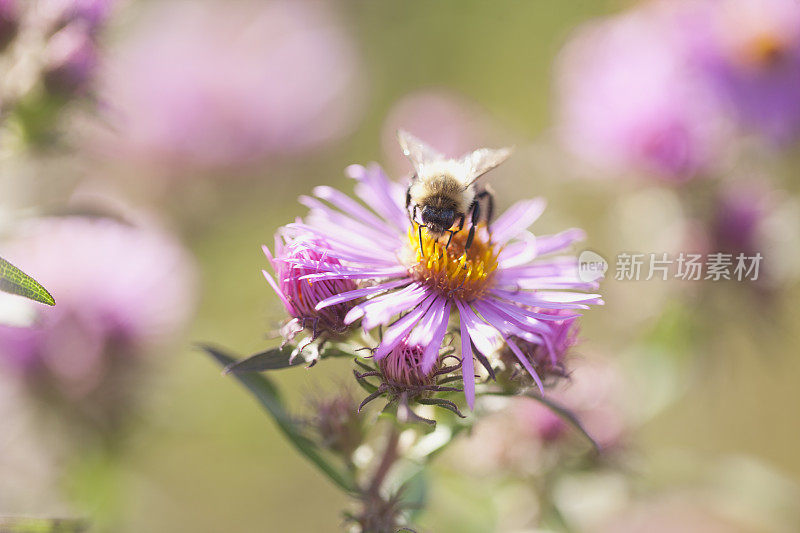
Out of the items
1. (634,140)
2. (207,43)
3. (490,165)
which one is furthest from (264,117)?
(490,165)

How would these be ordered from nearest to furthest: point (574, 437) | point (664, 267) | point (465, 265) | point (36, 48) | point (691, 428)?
1. point (465, 265)
2. point (36, 48)
3. point (574, 437)
4. point (664, 267)
5. point (691, 428)

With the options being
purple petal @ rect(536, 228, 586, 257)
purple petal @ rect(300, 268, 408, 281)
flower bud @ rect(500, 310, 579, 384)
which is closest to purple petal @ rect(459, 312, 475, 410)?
flower bud @ rect(500, 310, 579, 384)

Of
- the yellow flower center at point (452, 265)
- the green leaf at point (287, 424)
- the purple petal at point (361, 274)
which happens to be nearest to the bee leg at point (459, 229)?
the yellow flower center at point (452, 265)

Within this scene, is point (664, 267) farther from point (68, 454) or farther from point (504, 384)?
point (68, 454)

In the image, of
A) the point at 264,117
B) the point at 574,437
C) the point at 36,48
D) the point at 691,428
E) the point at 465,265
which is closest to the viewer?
the point at 465,265

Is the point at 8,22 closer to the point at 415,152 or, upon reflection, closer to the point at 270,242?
the point at 415,152

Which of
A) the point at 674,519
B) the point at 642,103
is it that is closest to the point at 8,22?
the point at 642,103
